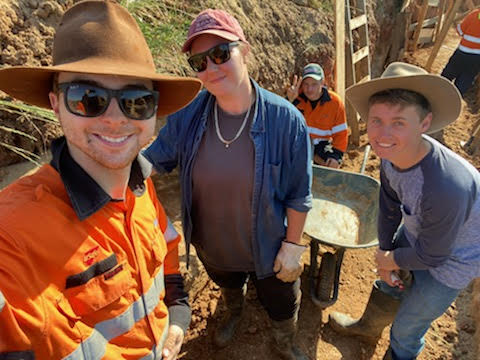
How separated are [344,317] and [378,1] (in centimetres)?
745

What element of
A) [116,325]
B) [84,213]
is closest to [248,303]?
[116,325]

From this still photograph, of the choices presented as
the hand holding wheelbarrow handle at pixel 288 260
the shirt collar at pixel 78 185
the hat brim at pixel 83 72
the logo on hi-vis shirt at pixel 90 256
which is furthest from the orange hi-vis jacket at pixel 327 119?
the logo on hi-vis shirt at pixel 90 256

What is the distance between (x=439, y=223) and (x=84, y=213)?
1.69 metres

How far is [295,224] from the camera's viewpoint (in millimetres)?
2107

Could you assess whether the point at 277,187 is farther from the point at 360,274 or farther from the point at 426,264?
the point at 360,274

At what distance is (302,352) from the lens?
289 centimetres

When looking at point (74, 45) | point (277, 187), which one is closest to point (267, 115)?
point (277, 187)

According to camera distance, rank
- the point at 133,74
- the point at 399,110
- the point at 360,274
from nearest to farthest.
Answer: the point at 133,74 < the point at 399,110 < the point at 360,274

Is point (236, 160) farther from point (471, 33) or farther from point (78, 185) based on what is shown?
point (471, 33)

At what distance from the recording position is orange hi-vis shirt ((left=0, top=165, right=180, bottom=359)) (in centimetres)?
99

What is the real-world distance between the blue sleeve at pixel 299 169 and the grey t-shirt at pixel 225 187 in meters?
0.25

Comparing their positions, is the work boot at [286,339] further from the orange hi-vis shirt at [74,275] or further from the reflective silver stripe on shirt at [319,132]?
the reflective silver stripe on shirt at [319,132]

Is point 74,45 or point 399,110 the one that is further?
point 399,110

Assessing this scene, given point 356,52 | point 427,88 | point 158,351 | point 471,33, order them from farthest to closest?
point 356,52
point 471,33
point 427,88
point 158,351
